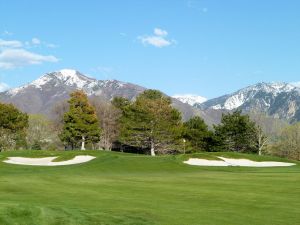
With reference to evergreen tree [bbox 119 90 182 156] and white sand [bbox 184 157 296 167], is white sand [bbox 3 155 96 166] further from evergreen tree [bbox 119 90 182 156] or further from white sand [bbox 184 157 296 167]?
evergreen tree [bbox 119 90 182 156]

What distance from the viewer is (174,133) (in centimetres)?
7931

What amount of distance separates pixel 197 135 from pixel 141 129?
47.4 feet

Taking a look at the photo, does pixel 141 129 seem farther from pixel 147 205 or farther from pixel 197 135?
pixel 147 205

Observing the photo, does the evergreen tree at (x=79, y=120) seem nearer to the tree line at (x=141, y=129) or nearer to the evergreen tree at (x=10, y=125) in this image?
the tree line at (x=141, y=129)

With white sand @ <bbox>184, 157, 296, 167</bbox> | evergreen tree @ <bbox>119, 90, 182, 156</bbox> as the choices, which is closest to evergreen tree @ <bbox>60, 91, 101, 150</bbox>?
evergreen tree @ <bbox>119, 90, 182, 156</bbox>

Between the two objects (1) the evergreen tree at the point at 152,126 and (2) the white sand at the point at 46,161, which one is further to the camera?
(1) the evergreen tree at the point at 152,126

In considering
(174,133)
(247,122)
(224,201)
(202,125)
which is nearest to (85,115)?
(174,133)

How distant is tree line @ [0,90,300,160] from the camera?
78188 mm

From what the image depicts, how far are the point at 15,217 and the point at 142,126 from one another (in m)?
65.9

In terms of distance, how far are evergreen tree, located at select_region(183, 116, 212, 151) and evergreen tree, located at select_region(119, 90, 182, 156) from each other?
22.4 ft

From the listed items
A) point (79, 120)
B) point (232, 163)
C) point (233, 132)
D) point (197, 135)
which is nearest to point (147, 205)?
point (232, 163)

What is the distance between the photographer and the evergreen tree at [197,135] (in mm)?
88312

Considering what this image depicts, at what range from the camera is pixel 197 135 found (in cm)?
8850

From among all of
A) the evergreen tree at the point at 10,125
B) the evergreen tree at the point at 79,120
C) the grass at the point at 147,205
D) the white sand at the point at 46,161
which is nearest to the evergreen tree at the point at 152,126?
the evergreen tree at the point at 79,120
